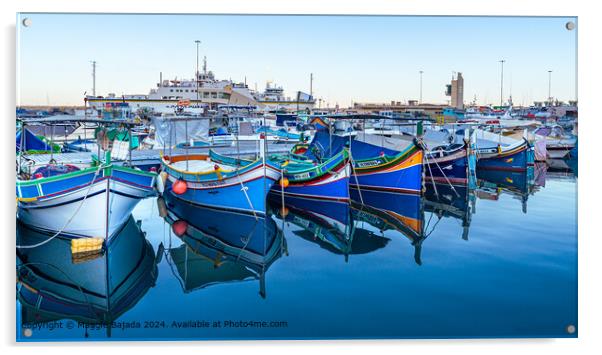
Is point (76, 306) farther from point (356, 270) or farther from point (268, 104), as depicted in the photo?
point (268, 104)

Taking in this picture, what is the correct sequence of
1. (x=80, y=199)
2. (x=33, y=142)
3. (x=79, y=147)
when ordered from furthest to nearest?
(x=79, y=147)
(x=33, y=142)
(x=80, y=199)

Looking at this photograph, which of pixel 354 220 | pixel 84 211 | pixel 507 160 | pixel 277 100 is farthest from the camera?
pixel 277 100

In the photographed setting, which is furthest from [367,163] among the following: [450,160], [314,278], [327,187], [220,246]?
[314,278]

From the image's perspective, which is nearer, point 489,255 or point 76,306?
point 76,306

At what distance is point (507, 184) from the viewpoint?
57.4ft

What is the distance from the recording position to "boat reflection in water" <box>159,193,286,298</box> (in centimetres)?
747

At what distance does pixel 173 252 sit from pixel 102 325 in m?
3.31

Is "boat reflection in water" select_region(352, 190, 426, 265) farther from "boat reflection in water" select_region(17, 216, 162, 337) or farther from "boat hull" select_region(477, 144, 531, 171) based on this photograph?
"boat hull" select_region(477, 144, 531, 171)

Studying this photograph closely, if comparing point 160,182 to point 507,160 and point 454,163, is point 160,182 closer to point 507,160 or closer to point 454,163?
point 454,163

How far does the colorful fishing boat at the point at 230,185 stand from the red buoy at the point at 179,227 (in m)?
0.94

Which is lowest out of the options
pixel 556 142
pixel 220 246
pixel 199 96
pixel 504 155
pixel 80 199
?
pixel 220 246

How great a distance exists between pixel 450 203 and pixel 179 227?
23.2 ft

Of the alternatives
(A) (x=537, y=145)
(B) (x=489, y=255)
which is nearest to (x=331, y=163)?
(B) (x=489, y=255)

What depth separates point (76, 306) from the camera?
6230mm
